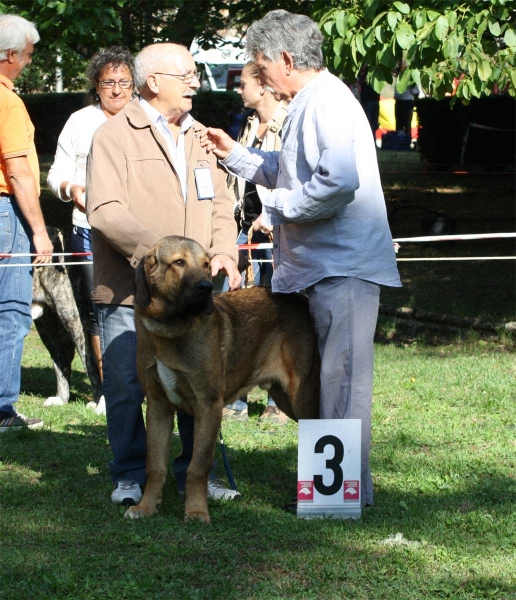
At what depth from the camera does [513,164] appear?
70.6ft

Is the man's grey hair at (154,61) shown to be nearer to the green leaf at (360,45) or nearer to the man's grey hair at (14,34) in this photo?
the man's grey hair at (14,34)

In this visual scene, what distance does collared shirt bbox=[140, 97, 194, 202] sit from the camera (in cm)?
463

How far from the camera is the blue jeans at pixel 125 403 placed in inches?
189

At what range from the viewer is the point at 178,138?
475 cm

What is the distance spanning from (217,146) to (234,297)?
0.78m

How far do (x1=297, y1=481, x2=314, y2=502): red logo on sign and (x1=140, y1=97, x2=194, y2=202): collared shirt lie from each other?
1512 millimetres

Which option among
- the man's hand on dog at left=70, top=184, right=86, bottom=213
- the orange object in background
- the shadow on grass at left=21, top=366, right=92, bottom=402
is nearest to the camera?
the man's hand on dog at left=70, top=184, right=86, bottom=213

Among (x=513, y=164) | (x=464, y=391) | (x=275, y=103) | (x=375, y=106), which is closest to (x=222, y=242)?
(x=275, y=103)

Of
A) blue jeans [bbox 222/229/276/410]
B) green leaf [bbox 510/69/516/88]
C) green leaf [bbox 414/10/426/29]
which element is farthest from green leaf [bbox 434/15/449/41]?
blue jeans [bbox 222/229/276/410]

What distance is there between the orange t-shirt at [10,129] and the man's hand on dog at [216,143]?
1.78m

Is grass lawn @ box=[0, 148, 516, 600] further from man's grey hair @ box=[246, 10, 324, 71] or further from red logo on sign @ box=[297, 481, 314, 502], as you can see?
man's grey hair @ box=[246, 10, 324, 71]

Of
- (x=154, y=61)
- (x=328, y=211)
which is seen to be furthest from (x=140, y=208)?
(x=328, y=211)

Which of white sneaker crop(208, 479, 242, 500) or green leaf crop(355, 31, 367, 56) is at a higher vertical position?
green leaf crop(355, 31, 367, 56)

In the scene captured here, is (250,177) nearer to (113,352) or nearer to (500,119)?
(113,352)
